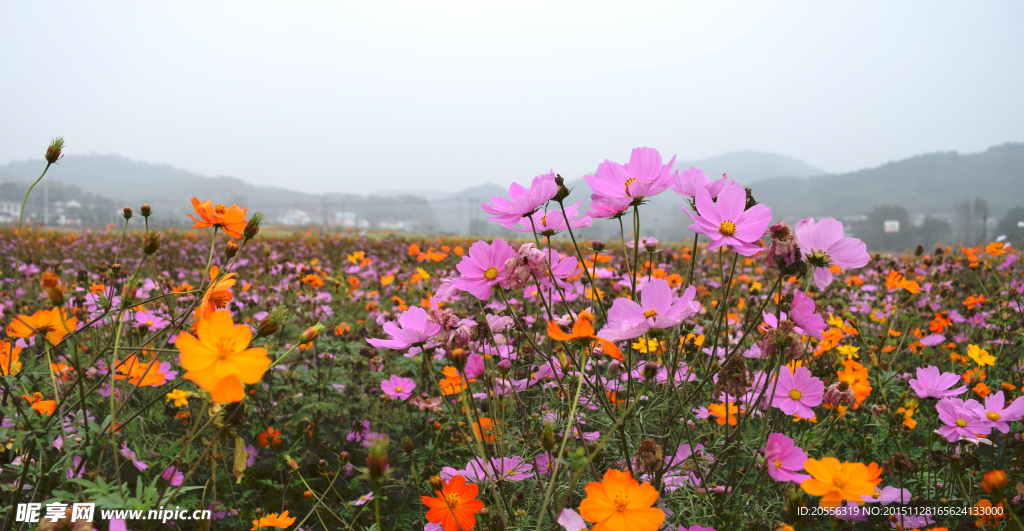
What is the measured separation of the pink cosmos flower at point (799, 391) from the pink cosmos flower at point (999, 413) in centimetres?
43

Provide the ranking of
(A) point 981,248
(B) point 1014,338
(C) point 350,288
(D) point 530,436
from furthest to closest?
(A) point 981,248, (C) point 350,288, (B) point 1014,338, (D) point 530,436

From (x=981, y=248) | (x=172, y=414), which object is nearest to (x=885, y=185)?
(x=981, y=248)

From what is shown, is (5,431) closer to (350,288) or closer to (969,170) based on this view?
(350,288)

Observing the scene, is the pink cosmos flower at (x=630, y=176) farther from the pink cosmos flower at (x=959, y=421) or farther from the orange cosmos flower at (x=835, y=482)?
the pink cosmos flower at (x=959, y=421)

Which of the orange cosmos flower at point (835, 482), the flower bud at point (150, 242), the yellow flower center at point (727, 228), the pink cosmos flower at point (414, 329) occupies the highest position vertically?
the yellow flower center at point (727, 228)

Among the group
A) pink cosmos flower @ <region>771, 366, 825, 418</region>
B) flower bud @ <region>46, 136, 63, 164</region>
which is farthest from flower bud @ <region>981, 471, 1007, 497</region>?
flower bud @ <region>46, 136, 63, 164</region>

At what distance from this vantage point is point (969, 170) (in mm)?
90375

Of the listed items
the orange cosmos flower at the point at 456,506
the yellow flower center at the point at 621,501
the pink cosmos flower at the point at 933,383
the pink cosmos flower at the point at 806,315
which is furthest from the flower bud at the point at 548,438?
the pink cosmos flower at the point at 933,383

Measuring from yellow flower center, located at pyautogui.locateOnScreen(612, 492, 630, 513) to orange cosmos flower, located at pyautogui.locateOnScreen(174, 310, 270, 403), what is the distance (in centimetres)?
48

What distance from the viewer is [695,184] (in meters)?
0.85

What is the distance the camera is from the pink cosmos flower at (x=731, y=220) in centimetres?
74

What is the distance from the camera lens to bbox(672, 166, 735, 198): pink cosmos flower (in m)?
0.85

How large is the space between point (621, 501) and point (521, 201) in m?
0.51

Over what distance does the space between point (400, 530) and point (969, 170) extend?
414 ft
